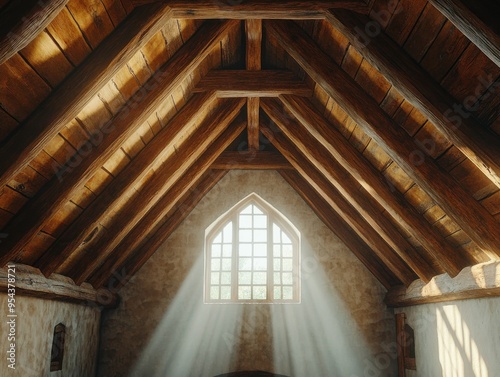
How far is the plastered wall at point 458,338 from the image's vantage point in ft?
12.5

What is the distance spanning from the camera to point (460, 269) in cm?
422

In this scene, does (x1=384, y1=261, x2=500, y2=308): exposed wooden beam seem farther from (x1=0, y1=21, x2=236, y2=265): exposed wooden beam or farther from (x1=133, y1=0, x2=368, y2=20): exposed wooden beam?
(x1=0, y1=21, x2=236, y2=265): exposed wooden beam

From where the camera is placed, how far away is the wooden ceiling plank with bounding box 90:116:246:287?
553 cm

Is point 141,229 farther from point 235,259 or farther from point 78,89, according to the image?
point 78,89

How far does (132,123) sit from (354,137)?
2.16 m

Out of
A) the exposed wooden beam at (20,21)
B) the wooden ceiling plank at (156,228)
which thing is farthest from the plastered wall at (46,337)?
the exposed wooden beam at (20,21)

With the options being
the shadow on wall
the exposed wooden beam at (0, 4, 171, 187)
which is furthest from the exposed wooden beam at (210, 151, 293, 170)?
the exposed wooden beam at (0, 4, 171, 187)

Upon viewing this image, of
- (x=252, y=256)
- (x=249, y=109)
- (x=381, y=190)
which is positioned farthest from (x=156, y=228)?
(x=381, y=190)

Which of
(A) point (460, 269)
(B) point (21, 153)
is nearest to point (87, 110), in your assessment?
(B) point (21, 153)

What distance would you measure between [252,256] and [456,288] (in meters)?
3.21

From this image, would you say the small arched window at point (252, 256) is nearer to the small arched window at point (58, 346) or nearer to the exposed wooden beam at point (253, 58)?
the exposed wooden beam at point (253, 58)

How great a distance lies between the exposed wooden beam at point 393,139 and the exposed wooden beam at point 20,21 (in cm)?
194

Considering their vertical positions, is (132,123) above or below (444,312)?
above

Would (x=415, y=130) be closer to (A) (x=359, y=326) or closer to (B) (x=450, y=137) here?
(B) (x=450, y=137)
